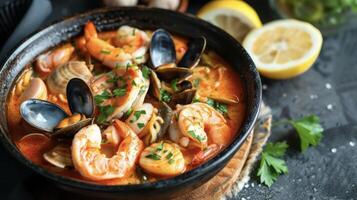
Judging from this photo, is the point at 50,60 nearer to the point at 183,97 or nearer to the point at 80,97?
the point at 80,97

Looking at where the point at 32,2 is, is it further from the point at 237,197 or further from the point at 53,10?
the point at 237,197

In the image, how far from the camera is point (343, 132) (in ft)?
11.0

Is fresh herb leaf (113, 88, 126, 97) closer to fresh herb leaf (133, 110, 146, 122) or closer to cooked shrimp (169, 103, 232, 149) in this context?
fresh herb leaf (133, 110, 146, 122)

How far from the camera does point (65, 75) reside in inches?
116

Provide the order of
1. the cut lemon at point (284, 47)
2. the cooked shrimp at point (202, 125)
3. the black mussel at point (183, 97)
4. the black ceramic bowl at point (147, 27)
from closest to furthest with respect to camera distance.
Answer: the black ceramic bowl at point (147, 27)
the cooked shrimp at point (202, 125)
the black mussel at point (183, 97)
the cut lemon at point (284, 47)

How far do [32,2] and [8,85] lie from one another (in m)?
0.92

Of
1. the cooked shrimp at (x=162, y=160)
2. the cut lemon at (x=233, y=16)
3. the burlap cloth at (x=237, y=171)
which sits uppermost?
the cooked shrimp at (x=162, y=160)

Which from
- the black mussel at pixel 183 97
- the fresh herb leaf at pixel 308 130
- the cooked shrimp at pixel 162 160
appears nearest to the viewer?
the cooked shrimp at pixel 162 160

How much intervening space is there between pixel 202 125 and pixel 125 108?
41 centimetres

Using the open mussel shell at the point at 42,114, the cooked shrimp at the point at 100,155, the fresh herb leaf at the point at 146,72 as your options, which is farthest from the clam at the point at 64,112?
the fresh herb leaf at the point at 146,72

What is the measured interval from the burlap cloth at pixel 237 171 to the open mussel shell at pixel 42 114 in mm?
773

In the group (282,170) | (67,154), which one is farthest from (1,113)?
(282,170)

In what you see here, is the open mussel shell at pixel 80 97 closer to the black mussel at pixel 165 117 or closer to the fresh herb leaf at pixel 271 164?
the black mussel at pixel 165 117

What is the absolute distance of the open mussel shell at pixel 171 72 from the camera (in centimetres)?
295
